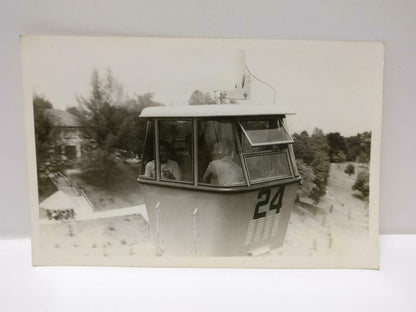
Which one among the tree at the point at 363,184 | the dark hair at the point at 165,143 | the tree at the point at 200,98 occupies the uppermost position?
the tree at the point at 200,98

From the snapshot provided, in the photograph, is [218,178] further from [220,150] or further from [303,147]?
[303,147]

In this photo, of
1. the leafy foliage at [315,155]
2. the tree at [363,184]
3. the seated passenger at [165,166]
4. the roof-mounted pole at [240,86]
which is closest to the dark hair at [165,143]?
the seated passenger at [165,166]

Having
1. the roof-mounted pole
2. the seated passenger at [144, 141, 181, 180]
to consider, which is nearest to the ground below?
the seated passenger at [144, 141, 181, 180]

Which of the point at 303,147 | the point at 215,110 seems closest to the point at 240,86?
the point at 215,110

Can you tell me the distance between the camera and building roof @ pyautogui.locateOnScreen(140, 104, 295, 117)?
67 cm

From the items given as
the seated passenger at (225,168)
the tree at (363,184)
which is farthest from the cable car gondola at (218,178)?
the tree at (363,184)

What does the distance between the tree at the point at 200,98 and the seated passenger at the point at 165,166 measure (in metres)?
0.10

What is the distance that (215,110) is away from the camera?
0.67 m

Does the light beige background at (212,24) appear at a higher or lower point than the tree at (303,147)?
higher

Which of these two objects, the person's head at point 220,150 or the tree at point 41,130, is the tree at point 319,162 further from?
the tree at point 41,130

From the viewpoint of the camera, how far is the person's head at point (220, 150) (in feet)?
2.23

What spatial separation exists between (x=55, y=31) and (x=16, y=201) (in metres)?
0.36

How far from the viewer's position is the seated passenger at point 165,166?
70cm

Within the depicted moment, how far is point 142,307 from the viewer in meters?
0.66
